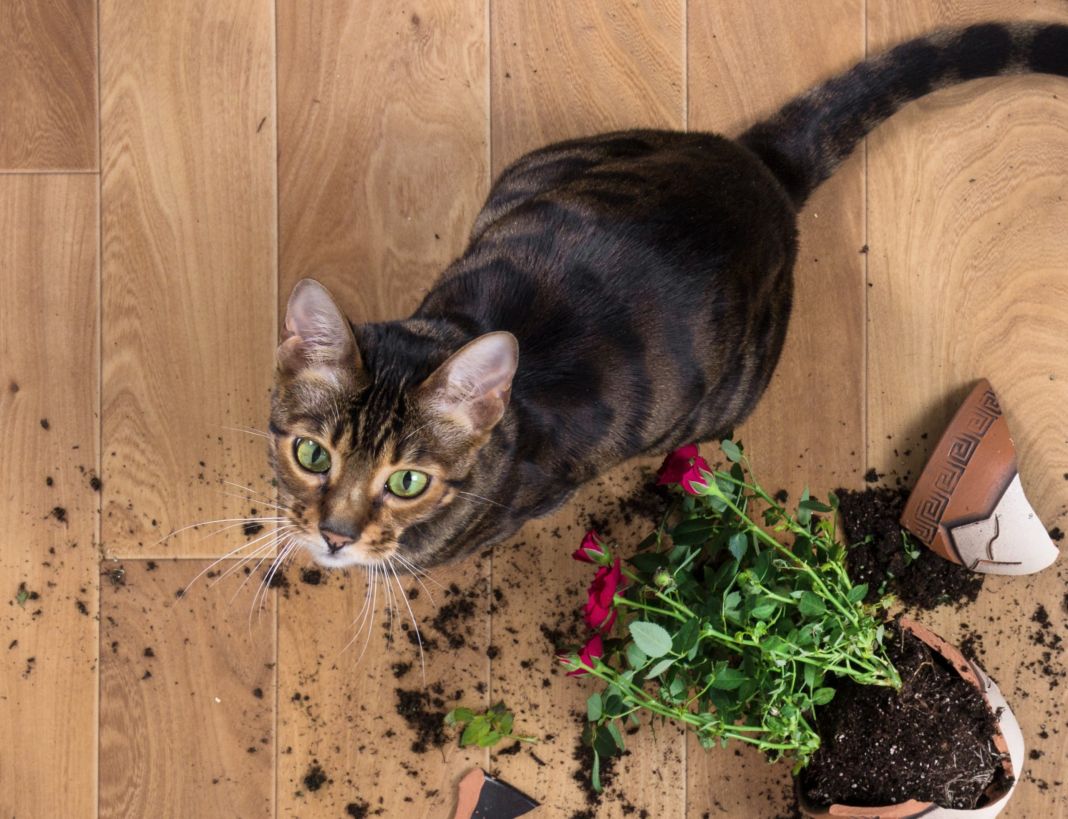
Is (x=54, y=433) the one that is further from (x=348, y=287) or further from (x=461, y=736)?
(x=461, y=736)

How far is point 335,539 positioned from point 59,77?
3.59 feet

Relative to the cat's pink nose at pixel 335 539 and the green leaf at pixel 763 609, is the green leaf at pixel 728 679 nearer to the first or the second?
the green leaf at pixel 763 609

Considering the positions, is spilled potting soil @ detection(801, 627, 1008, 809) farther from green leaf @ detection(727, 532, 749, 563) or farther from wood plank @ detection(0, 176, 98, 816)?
wood plank @ detection(0, 176, 98, 816)

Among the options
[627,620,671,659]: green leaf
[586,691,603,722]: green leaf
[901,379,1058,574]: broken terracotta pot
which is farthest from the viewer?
[901,379,1058,574]: broken terracotta pot

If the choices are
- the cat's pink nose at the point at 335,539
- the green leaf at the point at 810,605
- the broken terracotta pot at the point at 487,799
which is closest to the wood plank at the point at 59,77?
the cat's pink nose at the point at 335,539

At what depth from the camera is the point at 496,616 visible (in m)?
1.58

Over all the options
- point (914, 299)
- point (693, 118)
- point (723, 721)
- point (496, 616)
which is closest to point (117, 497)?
point (496, 616)

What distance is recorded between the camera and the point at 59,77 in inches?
63.5

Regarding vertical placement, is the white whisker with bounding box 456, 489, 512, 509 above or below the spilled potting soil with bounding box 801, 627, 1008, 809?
above

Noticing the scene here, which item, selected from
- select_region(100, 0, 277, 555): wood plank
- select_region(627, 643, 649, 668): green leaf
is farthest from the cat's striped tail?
select_region(100, 0, 277, 555): wood plank

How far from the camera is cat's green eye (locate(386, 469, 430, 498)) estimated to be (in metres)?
1.12

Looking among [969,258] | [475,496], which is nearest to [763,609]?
[475,496]

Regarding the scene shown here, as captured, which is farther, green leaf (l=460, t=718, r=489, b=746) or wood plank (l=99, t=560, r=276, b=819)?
wood plank (l=99, t=560, r=276, b=819)

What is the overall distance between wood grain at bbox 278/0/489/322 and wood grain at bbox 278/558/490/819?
510mm
